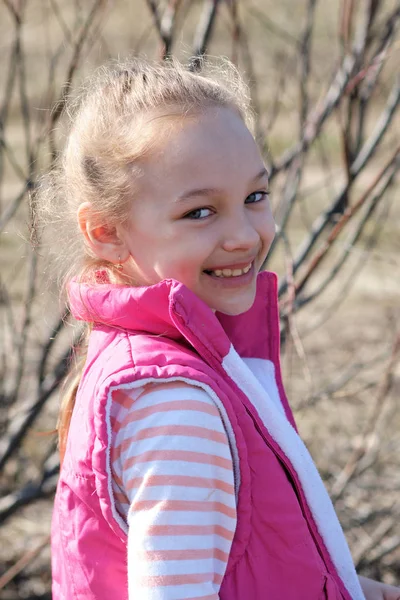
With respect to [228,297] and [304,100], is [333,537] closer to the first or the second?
[228,297]

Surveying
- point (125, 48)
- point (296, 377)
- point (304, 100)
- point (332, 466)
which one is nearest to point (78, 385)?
point (304, 100)

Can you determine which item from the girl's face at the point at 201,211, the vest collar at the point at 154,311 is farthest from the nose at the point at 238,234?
the vest collar at the point at 154,311

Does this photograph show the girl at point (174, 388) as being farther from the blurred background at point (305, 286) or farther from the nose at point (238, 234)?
the blurred background at point (305, 286)

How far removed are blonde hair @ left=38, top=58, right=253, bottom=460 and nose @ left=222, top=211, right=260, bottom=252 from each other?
0.52ft

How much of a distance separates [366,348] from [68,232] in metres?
3.89

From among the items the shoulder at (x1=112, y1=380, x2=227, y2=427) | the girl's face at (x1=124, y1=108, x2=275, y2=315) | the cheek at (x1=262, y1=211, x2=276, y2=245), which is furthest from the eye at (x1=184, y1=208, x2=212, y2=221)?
the shoulder at (x1=112, y1=380, x2=227, y2=427)

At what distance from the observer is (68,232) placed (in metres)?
1.64

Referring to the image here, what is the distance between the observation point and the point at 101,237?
4.92 feet

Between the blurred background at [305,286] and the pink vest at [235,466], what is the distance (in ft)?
1.47

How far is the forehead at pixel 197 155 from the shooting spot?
4.52 feet

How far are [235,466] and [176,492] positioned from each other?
0.12 m

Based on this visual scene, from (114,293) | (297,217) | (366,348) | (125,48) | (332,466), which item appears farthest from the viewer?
(125,48)

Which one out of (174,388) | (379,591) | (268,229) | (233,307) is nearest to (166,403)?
(174,388)

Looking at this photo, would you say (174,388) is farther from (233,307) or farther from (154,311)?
(233,307)
